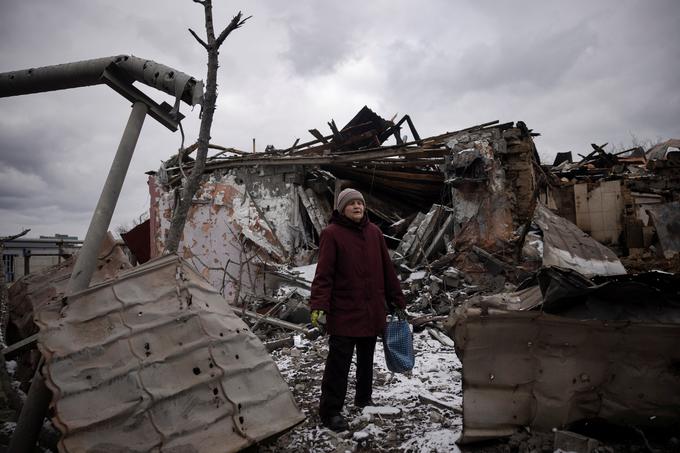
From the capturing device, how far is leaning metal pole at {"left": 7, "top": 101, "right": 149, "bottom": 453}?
7.46 feet

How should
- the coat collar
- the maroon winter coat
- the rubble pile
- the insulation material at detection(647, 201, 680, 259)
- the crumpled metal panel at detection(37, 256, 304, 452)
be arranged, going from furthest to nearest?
the insulation material at detection(647, 201, 680, 259)
the coat collar
the maroon winter coat
the rubble pile
the crumpled metal panel at detection(37, 256, 304, 452)

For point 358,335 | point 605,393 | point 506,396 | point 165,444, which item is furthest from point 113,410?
point 605,393

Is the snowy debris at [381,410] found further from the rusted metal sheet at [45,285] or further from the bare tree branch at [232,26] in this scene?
the bare tree branch at [232,26]

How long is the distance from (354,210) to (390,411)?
5.60 ft

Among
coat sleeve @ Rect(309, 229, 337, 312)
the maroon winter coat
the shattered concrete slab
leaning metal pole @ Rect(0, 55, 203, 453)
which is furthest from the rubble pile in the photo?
coat sleeve @ Rect(309, 229, 337, 312)

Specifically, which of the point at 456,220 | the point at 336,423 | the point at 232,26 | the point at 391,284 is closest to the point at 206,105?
the point at 232,26

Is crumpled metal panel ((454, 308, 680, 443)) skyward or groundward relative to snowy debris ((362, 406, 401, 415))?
skyward

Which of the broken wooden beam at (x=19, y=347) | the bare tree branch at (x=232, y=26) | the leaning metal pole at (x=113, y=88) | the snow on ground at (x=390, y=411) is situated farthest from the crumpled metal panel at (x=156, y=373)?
the bare tree branch at (x=232, y=26)

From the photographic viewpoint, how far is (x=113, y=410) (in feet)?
6.72

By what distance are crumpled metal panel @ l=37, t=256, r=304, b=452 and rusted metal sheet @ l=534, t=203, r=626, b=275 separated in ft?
16.8

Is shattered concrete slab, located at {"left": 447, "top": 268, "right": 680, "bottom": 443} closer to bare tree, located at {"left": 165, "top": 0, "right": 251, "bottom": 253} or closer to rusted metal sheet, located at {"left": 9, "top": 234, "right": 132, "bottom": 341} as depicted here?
bare tree, located at {"left": 165, "top": 0, "right": 251, "bottom": 253}

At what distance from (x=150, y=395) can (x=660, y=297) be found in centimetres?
294

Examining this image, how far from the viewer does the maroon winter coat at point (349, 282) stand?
3.21m

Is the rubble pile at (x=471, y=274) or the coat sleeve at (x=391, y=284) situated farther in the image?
the coat sleeve at (x=391, y=284)
